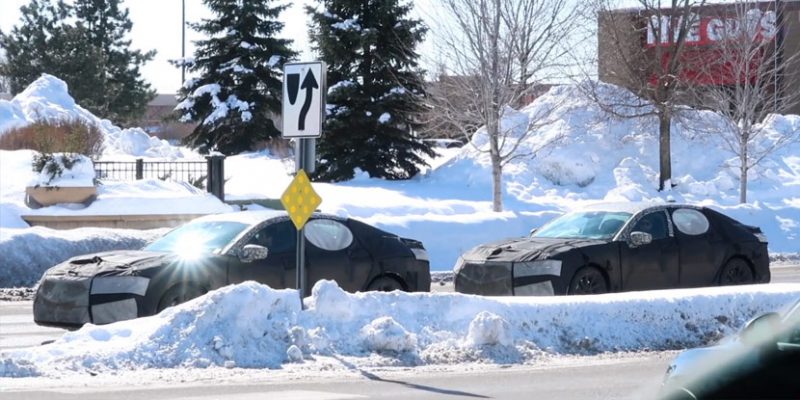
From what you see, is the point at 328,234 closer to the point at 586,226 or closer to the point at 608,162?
the point at 586,226

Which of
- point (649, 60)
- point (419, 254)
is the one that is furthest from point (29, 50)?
point (419, 254)

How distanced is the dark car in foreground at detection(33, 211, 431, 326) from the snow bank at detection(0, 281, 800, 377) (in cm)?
120

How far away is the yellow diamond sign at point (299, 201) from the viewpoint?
11.6 meters

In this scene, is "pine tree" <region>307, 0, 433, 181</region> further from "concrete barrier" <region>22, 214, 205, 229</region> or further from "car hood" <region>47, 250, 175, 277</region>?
"car hood" <region>47, 250, 175, 277</region>

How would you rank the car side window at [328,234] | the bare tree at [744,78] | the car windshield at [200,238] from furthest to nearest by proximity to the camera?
1. the bare tree at [744,78]
2. the car side window at [328,234]
3. the car windshield at [200,238]

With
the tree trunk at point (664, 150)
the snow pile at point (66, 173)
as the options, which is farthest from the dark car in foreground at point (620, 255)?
the tree trunk at point (664, 150)

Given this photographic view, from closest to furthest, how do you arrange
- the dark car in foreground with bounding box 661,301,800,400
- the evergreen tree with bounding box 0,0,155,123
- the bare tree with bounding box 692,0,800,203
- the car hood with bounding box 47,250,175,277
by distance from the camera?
the dark car in foreground with bounding box 661,301,800,400 < the car hood with bounding box 47,250,175,277 < the bare tree with bounding box 692,0,800,203 < the evergreen tree with bounding box 0,0,155,123

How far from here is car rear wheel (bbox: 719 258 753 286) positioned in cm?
1627

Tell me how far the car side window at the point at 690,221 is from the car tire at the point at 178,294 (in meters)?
7.00

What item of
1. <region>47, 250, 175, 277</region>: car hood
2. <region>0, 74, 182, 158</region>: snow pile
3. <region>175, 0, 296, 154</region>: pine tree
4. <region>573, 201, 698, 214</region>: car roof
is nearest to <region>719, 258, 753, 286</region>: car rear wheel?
<region>573, 201, 698, 214</region>: car roof

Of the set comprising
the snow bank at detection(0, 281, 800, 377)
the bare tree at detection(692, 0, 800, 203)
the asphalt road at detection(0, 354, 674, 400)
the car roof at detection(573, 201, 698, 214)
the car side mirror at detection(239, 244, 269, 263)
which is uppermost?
the bare tree at detection(692, 0, 800, 203)

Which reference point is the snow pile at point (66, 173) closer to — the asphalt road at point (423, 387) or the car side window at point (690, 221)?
the car side window at point (690, 221)

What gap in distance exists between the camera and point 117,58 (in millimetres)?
64188

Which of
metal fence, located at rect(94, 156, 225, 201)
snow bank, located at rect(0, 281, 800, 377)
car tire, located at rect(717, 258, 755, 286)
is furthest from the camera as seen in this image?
metal fence, located at rect(94, 156, 225, 201)
